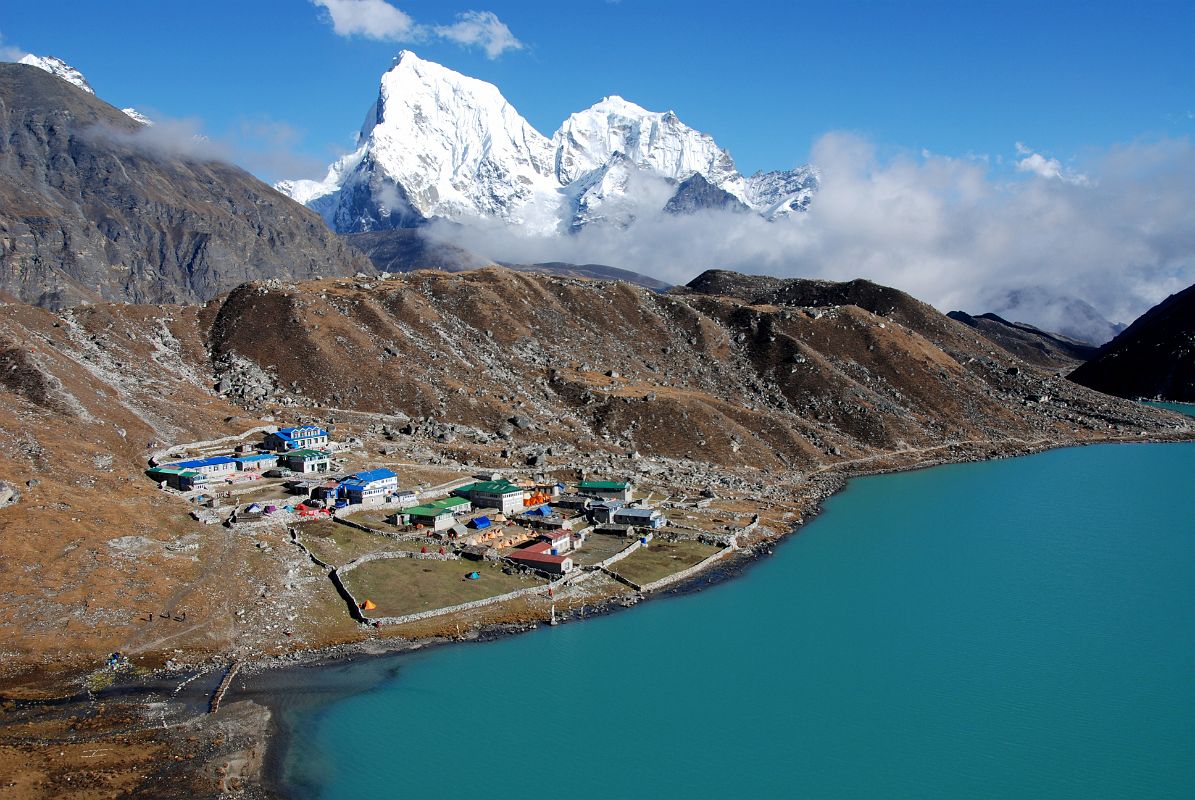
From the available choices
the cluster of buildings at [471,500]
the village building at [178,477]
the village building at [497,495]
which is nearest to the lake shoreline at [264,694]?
the cluster of buildings at [471,500]

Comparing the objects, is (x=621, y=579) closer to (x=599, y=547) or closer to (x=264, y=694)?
(x=599, y=547)

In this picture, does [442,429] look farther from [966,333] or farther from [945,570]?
[966,333]

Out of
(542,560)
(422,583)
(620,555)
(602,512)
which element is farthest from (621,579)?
(422,583)

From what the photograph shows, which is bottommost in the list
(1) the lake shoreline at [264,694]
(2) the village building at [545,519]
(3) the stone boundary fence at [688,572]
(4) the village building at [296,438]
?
(1) the lake shoreline at [264,694]

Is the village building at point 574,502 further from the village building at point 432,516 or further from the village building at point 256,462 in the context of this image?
the village building at point 256,462

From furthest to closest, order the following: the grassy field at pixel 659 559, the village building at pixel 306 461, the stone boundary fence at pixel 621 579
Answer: the village building at pixel 306 461 < the grassy field at pixel 659 559 < the stone boundary fence at pixel 621 579

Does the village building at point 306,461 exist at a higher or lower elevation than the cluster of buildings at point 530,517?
higher

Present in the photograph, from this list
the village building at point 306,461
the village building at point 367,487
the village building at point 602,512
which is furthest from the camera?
the village building at point 306,461
